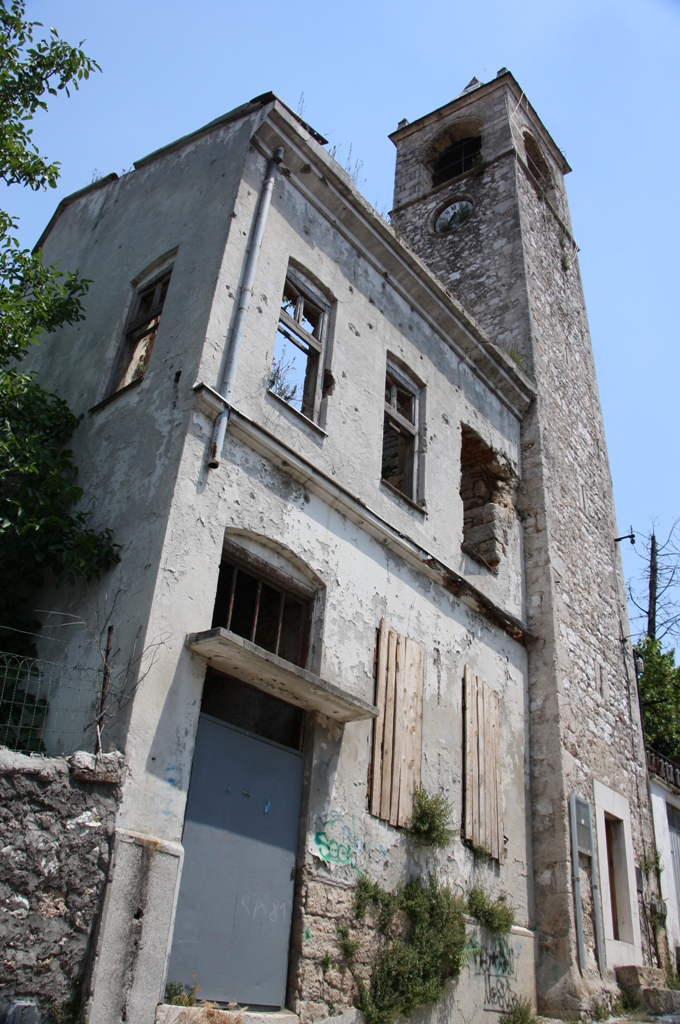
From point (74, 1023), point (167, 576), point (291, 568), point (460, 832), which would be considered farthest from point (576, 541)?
point (74, 1023)

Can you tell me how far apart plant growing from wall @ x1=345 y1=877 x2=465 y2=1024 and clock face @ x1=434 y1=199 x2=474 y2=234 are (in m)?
11.7

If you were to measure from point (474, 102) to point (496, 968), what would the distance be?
623 inches

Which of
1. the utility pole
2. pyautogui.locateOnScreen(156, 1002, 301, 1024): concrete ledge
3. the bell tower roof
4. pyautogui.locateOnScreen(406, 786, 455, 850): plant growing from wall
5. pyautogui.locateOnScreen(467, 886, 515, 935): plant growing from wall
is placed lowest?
pyautogui.locateOnScreen(156, 1002, 301, 1024): concrete ledge

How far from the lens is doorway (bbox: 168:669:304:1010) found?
5.46 metres

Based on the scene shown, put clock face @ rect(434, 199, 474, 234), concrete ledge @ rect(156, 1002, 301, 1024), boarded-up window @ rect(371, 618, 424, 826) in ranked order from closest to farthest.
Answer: concrete ledge @ rect(156, 1002, 301, 1024), boarded-up window @ rect(371, 618, 424, 826), clock face @ rect(434, 199, 474, 234)

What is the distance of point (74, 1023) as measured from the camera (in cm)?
450

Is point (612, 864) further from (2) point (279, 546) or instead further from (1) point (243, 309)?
(1) point (243, 309)

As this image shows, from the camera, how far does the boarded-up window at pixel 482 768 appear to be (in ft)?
26.6

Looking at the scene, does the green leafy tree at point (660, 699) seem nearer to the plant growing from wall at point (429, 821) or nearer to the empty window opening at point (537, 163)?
the plant growing from wall at point (429, 821)

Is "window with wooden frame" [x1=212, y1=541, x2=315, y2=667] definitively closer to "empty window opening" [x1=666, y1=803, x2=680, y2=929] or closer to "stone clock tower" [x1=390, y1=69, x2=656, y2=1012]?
"stone clock tower" [x1=390, y1=69, x2=656, y2=1012]

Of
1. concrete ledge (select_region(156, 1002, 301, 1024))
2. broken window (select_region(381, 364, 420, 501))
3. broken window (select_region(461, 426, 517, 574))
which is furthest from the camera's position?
broken window (select_region(461, 426, 517, 574))

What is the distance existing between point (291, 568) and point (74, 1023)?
358 centimetres

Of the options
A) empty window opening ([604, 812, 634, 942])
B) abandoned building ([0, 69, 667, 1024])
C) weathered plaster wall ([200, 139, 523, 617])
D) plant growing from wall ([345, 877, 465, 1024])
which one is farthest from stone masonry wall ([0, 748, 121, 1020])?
empty window opening ([604, 812, 634, 942])

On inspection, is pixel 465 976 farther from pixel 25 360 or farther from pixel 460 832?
pixel 25 360
